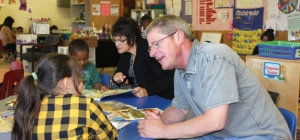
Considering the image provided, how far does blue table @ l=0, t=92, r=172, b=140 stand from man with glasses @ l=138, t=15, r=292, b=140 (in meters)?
0.06

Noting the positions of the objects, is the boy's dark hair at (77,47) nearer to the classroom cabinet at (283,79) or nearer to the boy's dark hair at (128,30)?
the boy's dark hair at (128,30)

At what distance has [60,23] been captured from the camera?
443 inches

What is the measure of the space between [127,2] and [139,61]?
6.99 meters

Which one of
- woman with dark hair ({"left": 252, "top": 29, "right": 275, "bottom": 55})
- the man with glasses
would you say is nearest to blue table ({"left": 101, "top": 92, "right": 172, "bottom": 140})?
the man with glasses

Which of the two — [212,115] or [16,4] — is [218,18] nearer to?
[212,115]

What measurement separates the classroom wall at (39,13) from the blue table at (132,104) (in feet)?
29.3

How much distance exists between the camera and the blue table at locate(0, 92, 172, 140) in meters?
1.62

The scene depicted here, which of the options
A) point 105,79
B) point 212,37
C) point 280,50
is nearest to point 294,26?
point 212,37

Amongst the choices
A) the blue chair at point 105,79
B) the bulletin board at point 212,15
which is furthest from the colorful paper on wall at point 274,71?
the bulletin board at point 212,15

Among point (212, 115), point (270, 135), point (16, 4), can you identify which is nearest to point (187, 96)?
point (212, 115)

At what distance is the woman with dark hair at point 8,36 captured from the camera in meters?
9.68

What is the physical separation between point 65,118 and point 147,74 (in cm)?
143

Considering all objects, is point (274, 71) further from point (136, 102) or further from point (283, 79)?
point (136, 102)

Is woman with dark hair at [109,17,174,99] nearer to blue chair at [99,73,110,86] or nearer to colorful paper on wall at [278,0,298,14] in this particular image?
blue chair at [99,73,110,86]
